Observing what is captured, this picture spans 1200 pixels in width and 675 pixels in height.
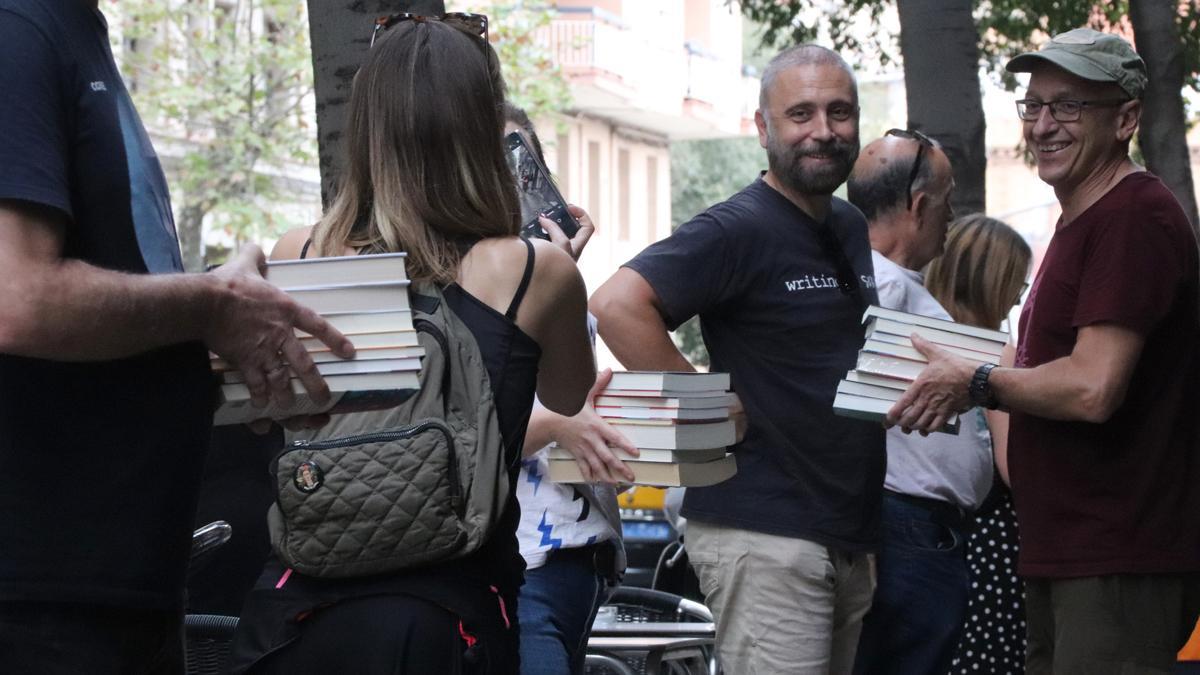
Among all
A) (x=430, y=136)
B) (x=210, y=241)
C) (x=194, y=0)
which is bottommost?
(x=210, y=241)

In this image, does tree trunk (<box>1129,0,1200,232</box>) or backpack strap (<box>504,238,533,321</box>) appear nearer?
backpack strap (<box>504,238,533,321</box>)

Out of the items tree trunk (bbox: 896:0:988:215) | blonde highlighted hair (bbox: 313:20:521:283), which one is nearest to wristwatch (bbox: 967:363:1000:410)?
blonde highlighted hair (bbox: 313:20:521:283)

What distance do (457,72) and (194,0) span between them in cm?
2373

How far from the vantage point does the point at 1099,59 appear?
14.7 ft

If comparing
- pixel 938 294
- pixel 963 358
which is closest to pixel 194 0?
pixel 938 294

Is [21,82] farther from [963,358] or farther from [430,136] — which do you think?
[963,358]

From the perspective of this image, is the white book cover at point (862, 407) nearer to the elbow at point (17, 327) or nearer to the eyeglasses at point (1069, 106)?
the eyeglasses at point (1069, 106)

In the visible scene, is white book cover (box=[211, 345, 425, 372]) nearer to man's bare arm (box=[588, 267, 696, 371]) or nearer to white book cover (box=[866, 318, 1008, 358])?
white book cover (box=[866, 318, 1008, 358])

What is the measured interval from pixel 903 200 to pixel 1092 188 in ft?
4.49

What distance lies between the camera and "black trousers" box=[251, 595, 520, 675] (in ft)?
9.13

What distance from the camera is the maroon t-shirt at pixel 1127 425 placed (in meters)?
4.10

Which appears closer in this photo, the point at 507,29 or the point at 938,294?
the point at 938,294

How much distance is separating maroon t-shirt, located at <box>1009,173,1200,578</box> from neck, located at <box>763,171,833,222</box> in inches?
32.7

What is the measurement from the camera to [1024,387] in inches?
164
